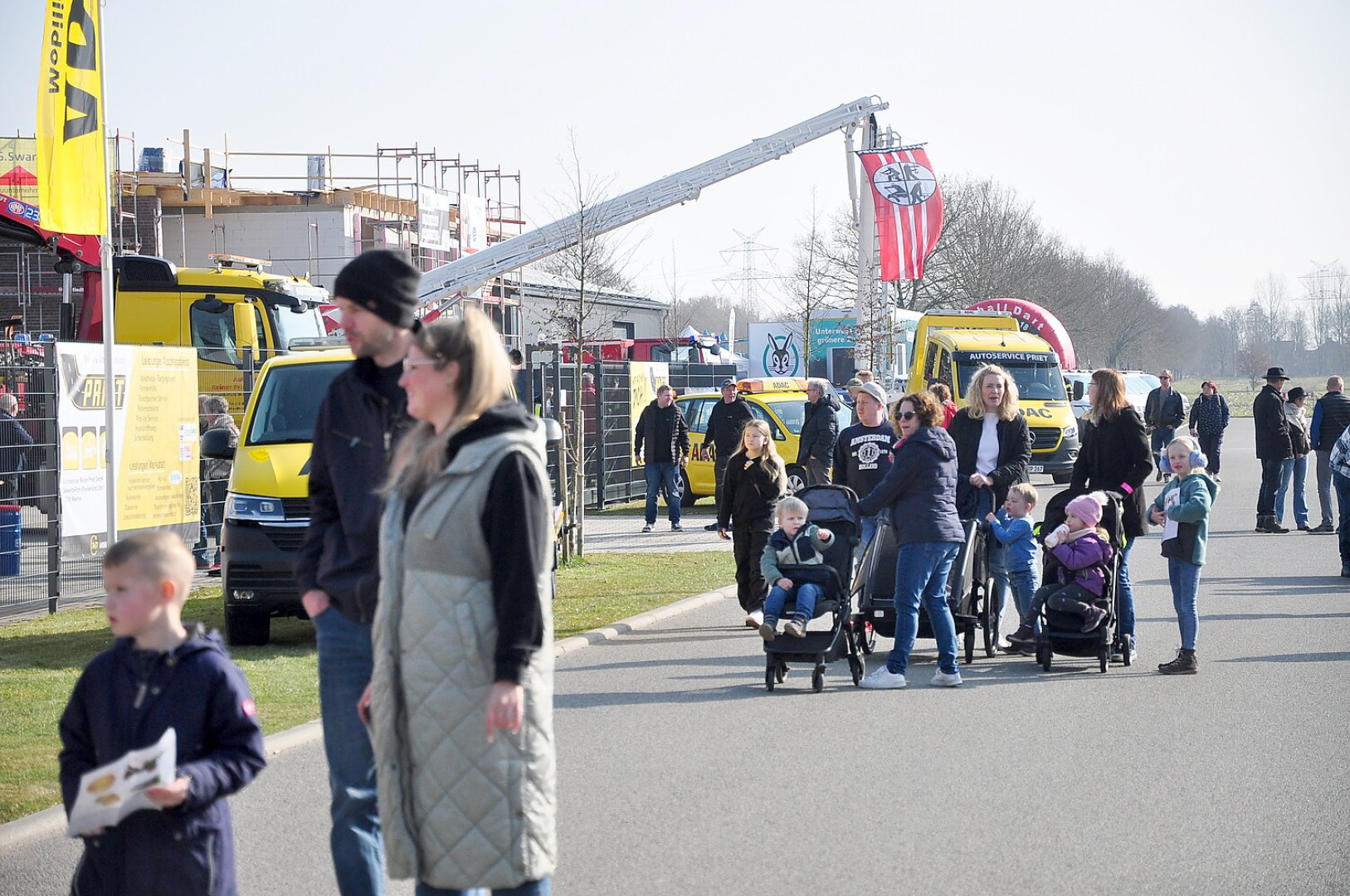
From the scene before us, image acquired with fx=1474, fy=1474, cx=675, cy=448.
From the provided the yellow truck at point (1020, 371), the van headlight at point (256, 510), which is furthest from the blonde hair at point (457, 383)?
the yellow truck at point (1020, 371)

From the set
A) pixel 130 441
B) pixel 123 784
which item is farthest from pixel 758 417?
pixel 123 784

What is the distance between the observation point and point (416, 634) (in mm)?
3584

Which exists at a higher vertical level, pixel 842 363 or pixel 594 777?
pixel 842 363

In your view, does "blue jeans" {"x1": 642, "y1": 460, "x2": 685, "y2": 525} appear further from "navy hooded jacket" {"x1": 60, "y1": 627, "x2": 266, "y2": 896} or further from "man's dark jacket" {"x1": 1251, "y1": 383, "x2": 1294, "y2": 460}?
"navy hooded jacket" {"x1": 60, "y1": 627, "x2": 266, "y2": 896}

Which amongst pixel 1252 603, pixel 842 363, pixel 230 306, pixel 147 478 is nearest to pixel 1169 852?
pixel 1252 603

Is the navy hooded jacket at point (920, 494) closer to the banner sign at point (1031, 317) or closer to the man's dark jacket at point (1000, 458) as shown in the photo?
the man's dark jacket at point (1000, 458)

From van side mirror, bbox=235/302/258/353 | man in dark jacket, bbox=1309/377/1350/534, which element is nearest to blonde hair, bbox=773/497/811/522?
van side mirror, bbox=235/302/258/353

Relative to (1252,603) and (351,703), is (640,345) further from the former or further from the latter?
(351,703)

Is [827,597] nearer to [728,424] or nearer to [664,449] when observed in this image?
[728,424]

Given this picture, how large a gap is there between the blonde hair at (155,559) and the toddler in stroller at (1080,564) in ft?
23.0

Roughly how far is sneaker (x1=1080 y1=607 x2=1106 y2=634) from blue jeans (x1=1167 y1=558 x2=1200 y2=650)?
46 cm

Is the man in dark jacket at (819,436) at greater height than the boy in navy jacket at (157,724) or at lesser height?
greater

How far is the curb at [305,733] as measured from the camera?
232 inches

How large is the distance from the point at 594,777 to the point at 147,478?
28.0 feet
